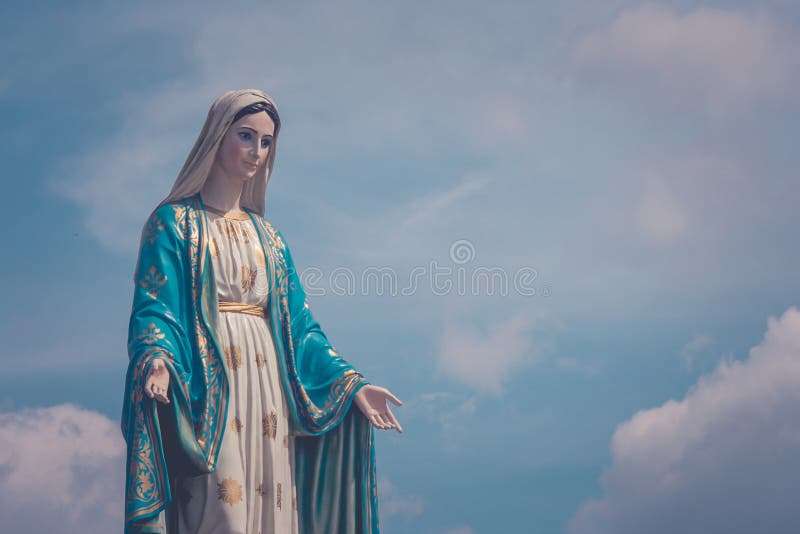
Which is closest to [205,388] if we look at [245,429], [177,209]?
[245,429]

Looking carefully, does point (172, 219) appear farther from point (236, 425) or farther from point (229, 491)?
point (229, 491)

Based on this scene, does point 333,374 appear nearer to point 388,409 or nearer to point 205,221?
point 388,409

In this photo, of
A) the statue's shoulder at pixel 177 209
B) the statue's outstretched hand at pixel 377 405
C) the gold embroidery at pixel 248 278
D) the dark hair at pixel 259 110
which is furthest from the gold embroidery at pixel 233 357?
the dark hair at pixel 259 110

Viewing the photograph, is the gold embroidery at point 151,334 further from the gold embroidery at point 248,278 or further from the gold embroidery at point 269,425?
the gold embroidery at point 269,425

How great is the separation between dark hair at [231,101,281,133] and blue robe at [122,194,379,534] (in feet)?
2.55

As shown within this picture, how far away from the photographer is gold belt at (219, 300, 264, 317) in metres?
8.63

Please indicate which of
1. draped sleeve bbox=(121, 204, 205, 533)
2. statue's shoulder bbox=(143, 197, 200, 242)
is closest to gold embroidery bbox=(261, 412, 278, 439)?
draped sleeve bbox=(121, 204, 205, 533)

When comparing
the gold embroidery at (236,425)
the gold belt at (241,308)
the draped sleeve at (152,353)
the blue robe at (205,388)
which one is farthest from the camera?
the gold belt at (241,308)

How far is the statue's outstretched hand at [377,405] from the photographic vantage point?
346 inches

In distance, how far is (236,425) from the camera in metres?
8.28

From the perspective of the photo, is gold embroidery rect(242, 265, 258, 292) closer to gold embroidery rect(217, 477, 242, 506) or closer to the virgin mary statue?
the virgin mary statue

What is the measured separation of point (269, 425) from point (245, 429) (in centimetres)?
21

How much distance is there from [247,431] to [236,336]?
0.75 meters

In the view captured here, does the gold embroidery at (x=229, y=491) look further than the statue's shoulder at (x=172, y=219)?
No
